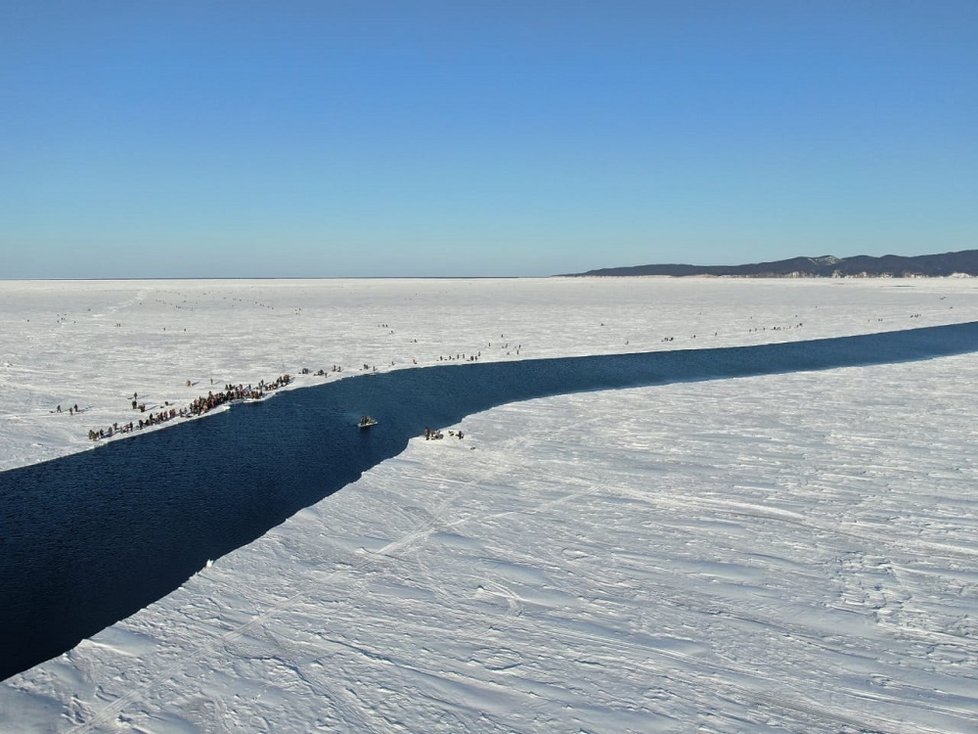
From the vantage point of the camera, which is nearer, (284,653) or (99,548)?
(284,653)

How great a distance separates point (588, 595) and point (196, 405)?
36.0ft

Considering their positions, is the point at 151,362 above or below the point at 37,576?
above

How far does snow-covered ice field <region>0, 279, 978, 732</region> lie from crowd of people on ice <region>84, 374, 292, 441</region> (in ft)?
1.59

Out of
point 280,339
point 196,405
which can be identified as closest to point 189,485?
point 196,405

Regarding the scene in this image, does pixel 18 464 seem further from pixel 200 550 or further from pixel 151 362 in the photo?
pixel 151 362

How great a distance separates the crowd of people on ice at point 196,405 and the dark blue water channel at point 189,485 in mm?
389

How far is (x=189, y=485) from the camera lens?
10.2 metres

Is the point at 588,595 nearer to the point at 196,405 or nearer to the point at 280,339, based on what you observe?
the point at 196,405

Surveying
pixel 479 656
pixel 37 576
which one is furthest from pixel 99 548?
pixel 479 656

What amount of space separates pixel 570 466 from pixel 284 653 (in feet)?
18.7

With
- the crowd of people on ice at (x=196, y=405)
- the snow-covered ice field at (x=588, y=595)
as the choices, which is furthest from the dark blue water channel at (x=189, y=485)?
the snow-covered ice field at (x=588, y=595)

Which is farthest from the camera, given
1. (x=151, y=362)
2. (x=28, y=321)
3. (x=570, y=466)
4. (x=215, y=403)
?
(x=28, y=321)

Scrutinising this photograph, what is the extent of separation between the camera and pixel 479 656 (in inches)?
212

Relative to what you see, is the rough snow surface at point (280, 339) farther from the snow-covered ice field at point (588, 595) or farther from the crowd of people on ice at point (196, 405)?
the snow-covered ice field at point (588, 595)
